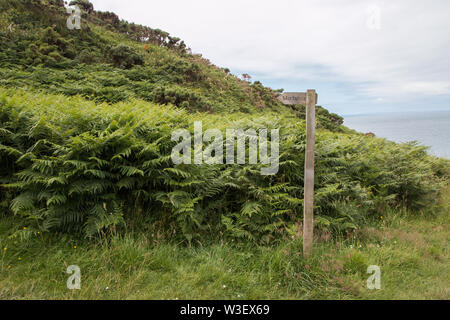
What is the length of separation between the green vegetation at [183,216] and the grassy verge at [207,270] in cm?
2

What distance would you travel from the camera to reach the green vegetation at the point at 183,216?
3385mm

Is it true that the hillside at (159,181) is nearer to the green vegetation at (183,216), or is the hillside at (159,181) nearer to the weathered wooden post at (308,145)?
the green vegetation at (183,216)

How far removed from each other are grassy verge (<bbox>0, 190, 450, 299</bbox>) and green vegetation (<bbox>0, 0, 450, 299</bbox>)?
17 millimetres

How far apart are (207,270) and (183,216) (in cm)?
99

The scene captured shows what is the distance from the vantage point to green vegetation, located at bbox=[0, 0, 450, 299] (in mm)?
3385

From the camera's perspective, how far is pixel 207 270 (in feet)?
11.4

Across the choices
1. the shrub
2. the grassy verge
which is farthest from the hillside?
the shrub

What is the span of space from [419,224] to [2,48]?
21264mm

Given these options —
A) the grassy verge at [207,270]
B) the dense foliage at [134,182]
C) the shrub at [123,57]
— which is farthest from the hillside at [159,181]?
the shrub at [123,57]

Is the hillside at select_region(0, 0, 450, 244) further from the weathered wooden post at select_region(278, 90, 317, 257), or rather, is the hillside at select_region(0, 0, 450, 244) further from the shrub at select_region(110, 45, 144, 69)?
the shrub at select_region(110, 45, 144, 69)

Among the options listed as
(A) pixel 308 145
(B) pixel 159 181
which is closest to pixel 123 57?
(B) pixel 159 181

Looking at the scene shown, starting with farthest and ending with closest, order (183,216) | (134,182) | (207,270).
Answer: (134,182) < (183,216) < (207,270)

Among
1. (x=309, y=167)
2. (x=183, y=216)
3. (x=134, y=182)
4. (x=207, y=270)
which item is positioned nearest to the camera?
(x=207, y=270)

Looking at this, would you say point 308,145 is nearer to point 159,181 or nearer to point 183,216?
point 183,216
